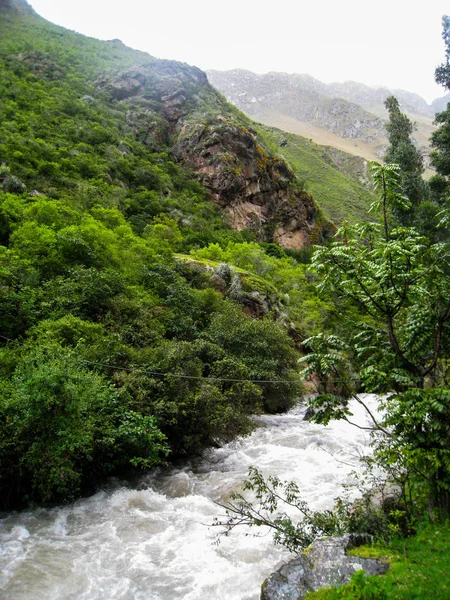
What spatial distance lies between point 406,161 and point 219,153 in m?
35.6

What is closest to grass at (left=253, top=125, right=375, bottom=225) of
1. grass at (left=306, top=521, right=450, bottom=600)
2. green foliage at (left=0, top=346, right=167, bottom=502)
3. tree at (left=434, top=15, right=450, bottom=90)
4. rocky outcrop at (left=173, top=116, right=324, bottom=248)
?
rocky outcrop at (left=173, top=116, right=324, bottom=248)

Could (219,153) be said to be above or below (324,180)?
below

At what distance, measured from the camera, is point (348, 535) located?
5.81 metres

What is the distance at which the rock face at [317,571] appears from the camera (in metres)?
4.88

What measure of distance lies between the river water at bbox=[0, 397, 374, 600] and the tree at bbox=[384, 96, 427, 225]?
46.2 feet

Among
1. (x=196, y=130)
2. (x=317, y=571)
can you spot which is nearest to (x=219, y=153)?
Answer: (x=196, y=130)

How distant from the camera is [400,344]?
6.37 meters

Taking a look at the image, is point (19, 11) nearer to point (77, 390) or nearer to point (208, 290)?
point (208, 290)

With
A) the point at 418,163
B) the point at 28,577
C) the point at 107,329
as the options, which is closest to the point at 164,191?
the point at 418,163

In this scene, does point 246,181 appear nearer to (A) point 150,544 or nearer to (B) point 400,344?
(B) point 400,344

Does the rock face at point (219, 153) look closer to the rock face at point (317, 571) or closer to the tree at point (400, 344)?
the tree at point (400, 344)

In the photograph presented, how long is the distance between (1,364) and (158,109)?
193 feet

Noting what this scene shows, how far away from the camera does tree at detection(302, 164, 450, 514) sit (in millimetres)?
4984

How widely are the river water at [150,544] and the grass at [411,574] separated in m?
2.08
